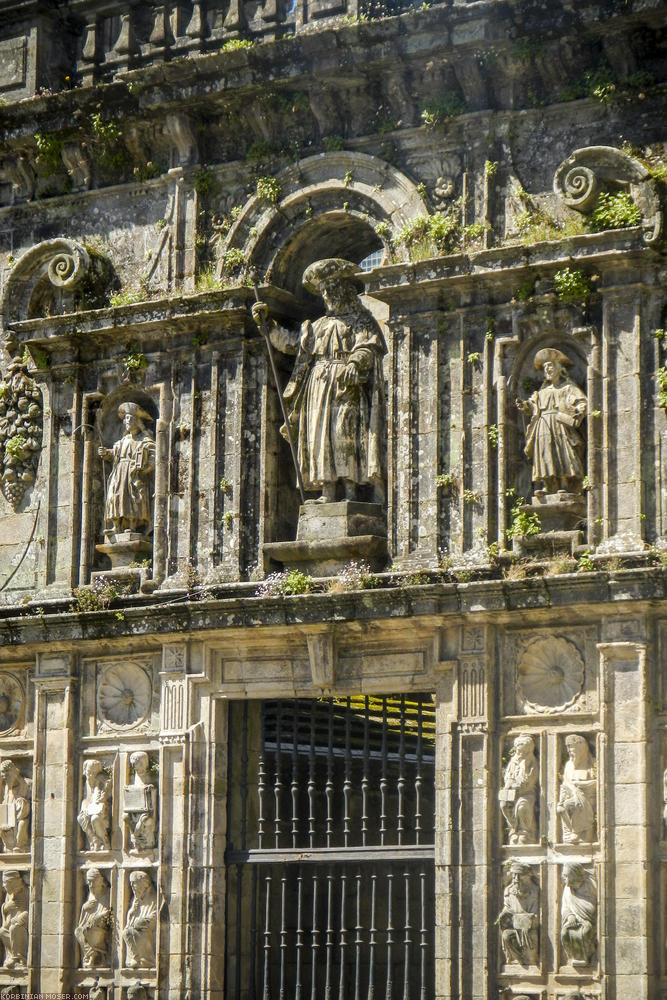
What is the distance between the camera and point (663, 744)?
57.3 ft

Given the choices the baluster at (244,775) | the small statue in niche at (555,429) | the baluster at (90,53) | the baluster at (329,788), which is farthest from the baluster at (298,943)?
the baluster at (90,53)

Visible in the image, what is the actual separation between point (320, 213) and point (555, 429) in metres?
3.30

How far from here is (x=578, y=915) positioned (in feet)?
57.3

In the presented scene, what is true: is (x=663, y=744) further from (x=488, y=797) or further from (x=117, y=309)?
(x=117, y=309)

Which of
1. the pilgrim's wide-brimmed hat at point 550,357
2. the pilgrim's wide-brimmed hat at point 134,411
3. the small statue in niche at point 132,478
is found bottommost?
the small statue in niche at point 132,478

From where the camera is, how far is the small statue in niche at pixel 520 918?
697 inches

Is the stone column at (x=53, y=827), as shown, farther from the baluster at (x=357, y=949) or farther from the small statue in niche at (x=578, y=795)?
the small statue in niche at (x=578, y=795)

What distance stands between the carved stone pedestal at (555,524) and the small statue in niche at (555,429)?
0.32 ft

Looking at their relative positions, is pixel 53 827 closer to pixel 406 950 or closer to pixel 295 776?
pixel 295 776

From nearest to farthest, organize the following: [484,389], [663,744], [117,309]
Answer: [663,744], [484,389], [117,309]

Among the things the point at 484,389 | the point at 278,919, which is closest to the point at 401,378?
the point at 484,389

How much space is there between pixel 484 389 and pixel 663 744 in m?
3.51

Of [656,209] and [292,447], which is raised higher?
[656,209]

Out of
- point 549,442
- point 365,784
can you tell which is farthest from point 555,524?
point 365,784
